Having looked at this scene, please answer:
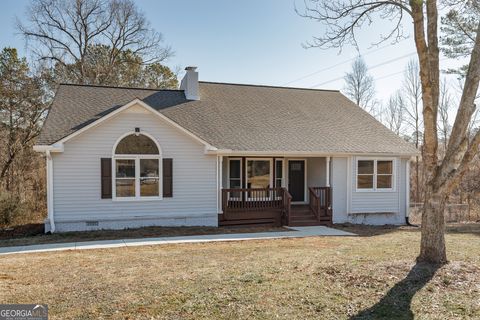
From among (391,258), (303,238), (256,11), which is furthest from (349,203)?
(256,11)

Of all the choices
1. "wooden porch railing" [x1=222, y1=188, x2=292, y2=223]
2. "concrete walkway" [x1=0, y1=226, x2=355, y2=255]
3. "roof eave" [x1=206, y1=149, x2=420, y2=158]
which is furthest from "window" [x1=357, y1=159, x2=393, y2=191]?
"wooden porch railing" [x1=222, y1=188, x2=292, y2=223]

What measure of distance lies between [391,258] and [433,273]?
1.24 meters

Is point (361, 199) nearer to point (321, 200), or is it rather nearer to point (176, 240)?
point (321, 200)

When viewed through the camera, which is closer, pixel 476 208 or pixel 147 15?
pixel 476 208

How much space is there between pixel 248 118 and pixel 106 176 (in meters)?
6.24

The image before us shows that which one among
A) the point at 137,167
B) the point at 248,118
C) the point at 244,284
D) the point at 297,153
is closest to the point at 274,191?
the point at 297,153

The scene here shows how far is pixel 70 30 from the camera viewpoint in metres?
26.2

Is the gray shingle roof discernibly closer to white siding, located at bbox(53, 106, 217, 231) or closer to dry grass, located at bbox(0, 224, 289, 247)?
white siding, located at bbox(53, 106, 217, 231)

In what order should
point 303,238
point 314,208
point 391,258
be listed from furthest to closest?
point 314,208 < point 303,238 < point 391,258

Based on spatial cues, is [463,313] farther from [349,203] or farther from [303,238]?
[349,203]

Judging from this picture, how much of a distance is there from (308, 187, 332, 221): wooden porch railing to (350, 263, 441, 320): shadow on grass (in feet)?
24.2

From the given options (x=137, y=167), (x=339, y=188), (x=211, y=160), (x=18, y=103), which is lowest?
(x=339, y=188)

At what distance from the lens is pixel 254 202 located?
13352 mm

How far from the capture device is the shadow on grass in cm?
466
